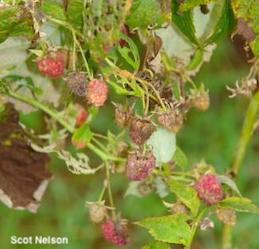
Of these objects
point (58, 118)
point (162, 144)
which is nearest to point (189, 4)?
point (162, 144)

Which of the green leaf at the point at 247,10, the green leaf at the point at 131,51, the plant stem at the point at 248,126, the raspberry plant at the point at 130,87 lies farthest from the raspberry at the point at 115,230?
the green leaf at the point at 247,10

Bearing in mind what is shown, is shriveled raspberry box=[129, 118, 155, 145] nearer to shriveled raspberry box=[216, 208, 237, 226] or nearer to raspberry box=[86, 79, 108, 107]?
raspberry box=[86, 79, 108, 107]

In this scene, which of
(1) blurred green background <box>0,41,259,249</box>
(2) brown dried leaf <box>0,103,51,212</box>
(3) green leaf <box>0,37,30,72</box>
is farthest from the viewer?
(1) blurred green background <box>0,41,259,249</box>

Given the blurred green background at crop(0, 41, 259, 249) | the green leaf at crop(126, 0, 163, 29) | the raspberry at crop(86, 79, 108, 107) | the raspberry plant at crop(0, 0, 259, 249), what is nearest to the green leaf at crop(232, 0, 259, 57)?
the raspberry plant at crop(0, 0, 259, 249)

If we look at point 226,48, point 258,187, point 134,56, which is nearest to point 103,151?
point 134,56

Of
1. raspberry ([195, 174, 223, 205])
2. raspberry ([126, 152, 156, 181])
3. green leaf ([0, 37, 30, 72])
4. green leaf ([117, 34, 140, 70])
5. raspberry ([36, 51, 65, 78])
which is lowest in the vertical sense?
raspberry ([195, 174, 223, 205])

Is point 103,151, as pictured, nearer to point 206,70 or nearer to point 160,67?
point 160,67

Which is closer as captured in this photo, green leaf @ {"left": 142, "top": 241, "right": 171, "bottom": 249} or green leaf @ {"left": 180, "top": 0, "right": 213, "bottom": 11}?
green leaf @ {"left": 180, "top": 0, "right": 213, "bottom": 11}

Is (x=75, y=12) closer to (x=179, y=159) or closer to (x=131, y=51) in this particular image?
(x=131, y=51)
